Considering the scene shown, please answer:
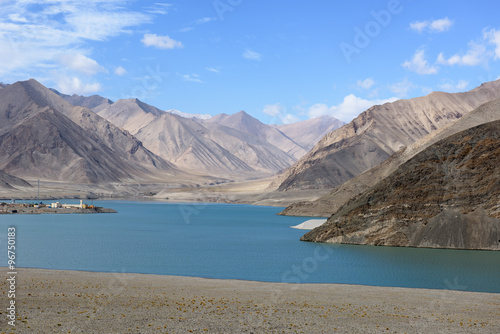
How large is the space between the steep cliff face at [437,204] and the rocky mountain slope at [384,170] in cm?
5632

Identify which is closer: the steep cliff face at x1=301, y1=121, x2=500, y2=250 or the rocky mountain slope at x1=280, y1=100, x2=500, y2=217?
the steep cliff face at x1=301, y1=121, x2=500, y2=250

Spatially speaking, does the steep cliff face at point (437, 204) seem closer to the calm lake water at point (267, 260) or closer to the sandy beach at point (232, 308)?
the calm lake water at point (267, 260)

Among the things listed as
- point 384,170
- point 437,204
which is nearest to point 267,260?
point 437,204

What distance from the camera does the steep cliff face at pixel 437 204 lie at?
6438 cm

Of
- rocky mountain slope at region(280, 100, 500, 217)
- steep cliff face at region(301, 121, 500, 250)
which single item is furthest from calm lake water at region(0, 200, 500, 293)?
rocky mountain slope at region(280, 100, 500, 217)

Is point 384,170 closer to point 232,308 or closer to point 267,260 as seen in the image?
point 267,260

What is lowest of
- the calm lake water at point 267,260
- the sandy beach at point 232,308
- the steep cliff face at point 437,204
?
the calm lake water at point 267,260

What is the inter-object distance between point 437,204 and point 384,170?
74422 mm

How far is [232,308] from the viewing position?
89.2 feet

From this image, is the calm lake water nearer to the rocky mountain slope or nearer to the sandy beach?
the sandy beach

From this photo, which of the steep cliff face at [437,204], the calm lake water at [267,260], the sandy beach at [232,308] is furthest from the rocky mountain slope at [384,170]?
the sandy beach at [232,308]

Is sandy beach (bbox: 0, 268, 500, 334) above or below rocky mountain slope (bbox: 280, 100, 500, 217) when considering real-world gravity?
below

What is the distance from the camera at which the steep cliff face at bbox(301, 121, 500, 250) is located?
211 feet

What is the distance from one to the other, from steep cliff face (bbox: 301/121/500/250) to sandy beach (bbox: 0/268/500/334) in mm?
30755
